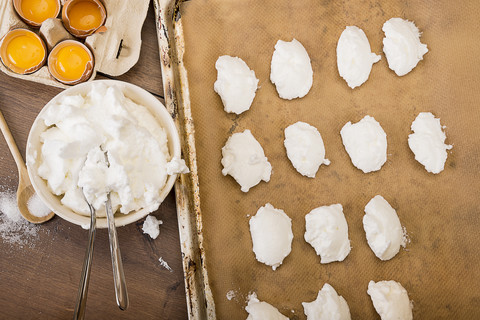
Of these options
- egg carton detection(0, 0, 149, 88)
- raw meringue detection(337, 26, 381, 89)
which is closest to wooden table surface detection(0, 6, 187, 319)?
egg carton detection(0, 0, 149, 88)

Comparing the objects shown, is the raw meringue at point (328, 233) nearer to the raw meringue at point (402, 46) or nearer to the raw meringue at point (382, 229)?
the raw meringue at point (382, 229)

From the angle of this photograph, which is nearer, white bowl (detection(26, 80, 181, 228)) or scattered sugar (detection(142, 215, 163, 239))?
white bowl (detection(26, 80, 181, 228))

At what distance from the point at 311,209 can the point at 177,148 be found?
40 cm

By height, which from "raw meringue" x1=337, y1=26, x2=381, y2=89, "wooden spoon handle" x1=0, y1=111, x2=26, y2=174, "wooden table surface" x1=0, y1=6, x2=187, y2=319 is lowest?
"wooden table surface" x1=0, y1=6, x2=187, y2=319

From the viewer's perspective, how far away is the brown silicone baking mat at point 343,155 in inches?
44.1

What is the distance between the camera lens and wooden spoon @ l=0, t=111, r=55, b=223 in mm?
1098

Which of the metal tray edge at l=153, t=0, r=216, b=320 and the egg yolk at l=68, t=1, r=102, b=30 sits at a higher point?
the egg yolk at l=68, t=1, r=102, b=30

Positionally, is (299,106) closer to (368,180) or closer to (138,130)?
(368,180)

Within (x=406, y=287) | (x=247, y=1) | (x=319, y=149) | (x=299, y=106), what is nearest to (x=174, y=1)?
(x=247, y=1)

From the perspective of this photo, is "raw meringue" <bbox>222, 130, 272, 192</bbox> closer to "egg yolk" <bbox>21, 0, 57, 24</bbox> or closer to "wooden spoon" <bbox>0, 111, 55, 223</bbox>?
"wooden spoon" <bbox>0, 111, 55, 223</bbox>

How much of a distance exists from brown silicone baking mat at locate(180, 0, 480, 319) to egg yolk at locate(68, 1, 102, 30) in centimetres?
23

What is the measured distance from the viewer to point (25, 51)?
3.65 feet

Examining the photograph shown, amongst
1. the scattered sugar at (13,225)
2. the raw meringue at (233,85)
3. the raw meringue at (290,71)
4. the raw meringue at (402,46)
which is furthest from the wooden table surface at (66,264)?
the raw meringue at (402,46)

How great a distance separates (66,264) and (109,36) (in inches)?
24.1
